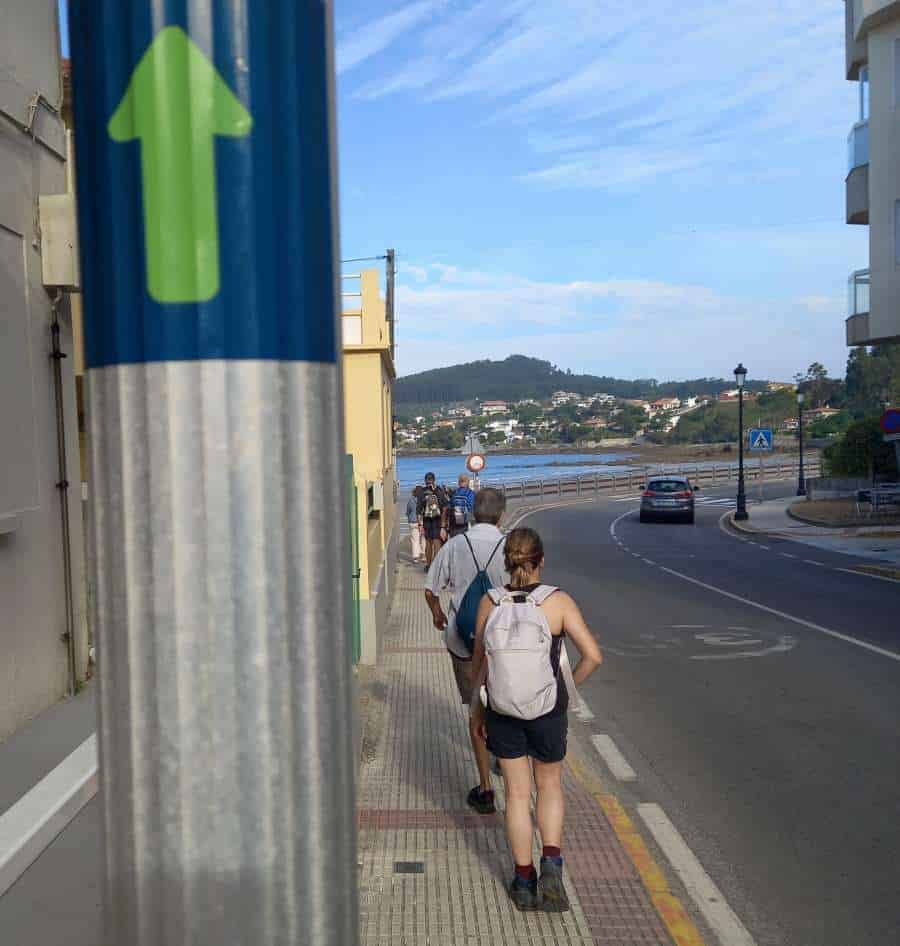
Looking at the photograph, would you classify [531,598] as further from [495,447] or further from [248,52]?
[495,447]

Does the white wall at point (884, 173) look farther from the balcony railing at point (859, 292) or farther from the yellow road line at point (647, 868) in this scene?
the yellow road line at point (647, 868)

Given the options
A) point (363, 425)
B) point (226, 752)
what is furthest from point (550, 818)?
point (363, 425)

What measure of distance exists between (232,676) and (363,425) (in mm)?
16728

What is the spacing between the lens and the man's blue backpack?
224 inches

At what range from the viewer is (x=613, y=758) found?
7.28 metres

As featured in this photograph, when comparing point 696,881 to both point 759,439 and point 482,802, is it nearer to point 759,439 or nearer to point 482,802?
point 482,802

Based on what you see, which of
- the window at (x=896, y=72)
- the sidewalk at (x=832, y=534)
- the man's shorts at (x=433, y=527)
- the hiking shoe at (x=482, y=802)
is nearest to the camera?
the hiking shoe at (x=482, y=802)

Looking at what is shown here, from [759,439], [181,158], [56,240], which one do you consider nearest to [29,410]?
[56,240]

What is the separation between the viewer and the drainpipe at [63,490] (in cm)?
749

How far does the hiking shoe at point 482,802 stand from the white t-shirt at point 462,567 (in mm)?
756

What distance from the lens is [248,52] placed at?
61.8 inches

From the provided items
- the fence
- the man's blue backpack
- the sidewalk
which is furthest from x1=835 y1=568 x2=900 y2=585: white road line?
the fence

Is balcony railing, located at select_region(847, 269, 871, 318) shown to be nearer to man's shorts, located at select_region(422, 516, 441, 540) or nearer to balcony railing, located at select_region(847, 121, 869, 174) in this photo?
balcony railing, located at select_region(847, 121, 869, 174)

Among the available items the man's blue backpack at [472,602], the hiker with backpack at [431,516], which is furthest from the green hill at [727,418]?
the man's blue backpack at [472,602]
